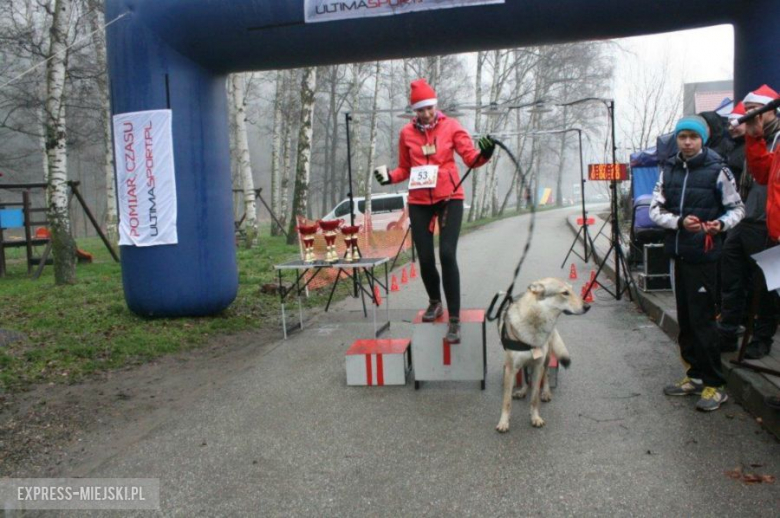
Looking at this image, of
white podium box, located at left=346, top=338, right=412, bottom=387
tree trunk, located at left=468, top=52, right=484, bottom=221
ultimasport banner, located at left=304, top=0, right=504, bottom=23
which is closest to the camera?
white podium box, located at left=346, top=338, right=412, bottom=387

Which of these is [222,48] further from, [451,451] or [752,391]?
[752,391]

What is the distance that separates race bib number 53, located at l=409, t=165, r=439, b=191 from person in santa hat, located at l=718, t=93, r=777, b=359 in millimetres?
2491

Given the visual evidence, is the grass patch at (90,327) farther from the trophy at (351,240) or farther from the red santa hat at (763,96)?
the red santa hat at (763,96)

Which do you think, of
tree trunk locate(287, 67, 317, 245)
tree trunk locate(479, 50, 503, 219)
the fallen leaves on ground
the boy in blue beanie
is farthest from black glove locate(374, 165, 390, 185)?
tree trunk locate(479, 50, 503, 219)

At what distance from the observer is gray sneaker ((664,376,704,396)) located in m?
4.77

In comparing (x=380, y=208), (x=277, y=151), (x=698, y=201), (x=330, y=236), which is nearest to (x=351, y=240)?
(x=330, y=236)

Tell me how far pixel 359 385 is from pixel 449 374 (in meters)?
0.86

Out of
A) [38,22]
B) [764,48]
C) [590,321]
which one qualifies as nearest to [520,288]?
[590,321]

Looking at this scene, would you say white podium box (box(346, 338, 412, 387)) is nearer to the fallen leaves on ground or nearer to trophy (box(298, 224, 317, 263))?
trophy (box(298, 224, 317, 263))

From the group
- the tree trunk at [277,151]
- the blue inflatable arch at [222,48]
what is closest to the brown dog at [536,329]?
the blue inflatable arch at [222,48]

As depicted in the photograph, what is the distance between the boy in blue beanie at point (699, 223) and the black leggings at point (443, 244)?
1641 millimetres

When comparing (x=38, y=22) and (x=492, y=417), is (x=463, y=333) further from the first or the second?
(x=38, y=22)

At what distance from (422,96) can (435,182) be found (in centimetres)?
76

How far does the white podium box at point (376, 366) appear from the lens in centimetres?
539
